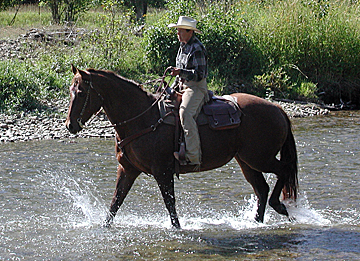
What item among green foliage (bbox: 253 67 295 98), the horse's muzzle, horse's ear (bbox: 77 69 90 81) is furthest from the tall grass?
the horse's muzzle

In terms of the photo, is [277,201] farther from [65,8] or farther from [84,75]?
[65,8]

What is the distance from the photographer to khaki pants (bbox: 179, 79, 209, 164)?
6324mm

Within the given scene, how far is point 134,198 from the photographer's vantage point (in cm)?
830

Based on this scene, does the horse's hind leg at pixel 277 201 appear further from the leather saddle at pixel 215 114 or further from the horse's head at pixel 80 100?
the horse's head at pixel 80 100

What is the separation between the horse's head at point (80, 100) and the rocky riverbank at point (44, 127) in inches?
232

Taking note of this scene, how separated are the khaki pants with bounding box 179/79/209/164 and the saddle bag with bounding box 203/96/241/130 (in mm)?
179

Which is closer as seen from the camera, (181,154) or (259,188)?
(181,154)

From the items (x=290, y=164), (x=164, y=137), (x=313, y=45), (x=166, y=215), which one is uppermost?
(x=164, y=137)

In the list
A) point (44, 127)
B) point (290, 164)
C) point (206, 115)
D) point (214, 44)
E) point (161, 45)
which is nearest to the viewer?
point (206, 115)

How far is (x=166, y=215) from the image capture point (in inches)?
296

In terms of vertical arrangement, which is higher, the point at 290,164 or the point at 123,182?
the point at 290,164

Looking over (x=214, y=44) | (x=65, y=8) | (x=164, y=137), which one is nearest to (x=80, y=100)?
(x=164, y=137)

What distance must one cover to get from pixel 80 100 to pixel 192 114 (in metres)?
1.36

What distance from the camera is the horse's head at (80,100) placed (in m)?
6.08
